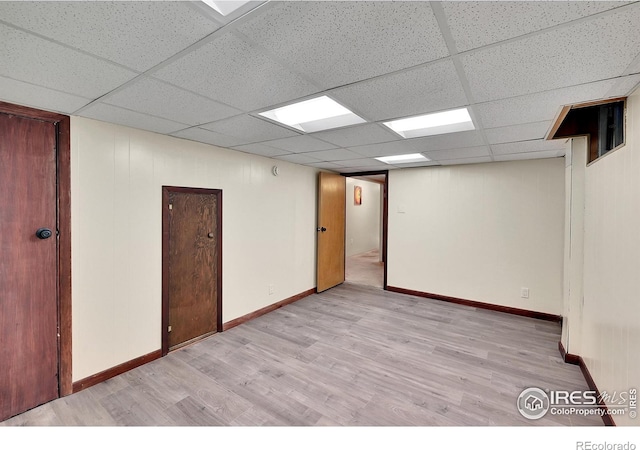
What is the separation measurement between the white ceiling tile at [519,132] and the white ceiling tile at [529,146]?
0.63 feet

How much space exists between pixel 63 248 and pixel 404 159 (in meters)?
3.89

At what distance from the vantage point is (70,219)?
2.19 metres

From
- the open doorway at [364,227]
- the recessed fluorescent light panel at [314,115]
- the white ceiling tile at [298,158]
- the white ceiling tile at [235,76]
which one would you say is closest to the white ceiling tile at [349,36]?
the white ceiling tile at [235,76]

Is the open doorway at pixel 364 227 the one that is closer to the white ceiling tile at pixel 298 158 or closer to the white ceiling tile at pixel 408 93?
the white ceiling tile at pixel 298 158

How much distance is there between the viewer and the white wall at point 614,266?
5.19 feet

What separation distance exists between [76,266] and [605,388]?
13.4 feet

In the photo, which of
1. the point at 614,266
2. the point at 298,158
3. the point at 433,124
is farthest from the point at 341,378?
the point at 298,158

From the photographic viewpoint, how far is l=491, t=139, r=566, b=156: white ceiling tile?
2889mm

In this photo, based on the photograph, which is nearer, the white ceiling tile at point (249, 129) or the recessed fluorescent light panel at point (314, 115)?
the recessed fluorescent light panel at point (314, 115)
